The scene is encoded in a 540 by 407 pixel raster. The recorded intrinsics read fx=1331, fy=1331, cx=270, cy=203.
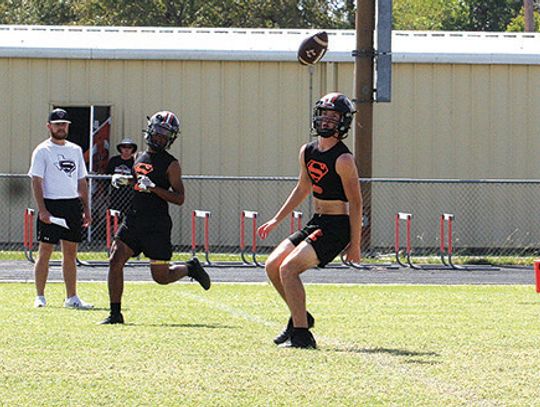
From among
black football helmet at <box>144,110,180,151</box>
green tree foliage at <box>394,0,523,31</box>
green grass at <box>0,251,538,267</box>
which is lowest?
green grass at <box>0,251,538,267</box>

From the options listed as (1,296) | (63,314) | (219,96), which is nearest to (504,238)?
(219,96)

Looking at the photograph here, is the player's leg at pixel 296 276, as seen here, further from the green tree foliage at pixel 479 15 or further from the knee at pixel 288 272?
the green tree foliage at pixel 479 15

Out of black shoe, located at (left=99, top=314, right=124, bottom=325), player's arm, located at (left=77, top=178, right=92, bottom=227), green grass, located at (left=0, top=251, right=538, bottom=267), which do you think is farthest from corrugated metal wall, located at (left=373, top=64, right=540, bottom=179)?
black shoe, located at (left=99, top=314, right=124, bottom=325)

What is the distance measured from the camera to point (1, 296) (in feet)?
49.0

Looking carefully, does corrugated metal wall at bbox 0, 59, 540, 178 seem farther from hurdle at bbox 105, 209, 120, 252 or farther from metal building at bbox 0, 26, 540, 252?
hurdle at bbox 105, 209, 120, 252

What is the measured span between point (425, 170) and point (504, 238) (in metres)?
1.92

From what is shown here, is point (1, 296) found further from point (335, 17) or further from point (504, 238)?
point (335, 17)

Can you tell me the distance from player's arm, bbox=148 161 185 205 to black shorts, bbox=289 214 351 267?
1.89 metres

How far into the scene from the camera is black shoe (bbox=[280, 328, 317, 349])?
9844mm

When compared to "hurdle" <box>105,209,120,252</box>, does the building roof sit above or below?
above

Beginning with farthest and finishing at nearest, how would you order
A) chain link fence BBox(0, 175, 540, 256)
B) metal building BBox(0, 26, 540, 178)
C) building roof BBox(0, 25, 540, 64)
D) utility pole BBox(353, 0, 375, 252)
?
metal building BBox(0, 26, 540, 178) < building roof BBox(0, 25, 540, 64) < chain link fence BBox(0, 175, 540, 256) < utility pole BBox(353, 0, 375, 252)

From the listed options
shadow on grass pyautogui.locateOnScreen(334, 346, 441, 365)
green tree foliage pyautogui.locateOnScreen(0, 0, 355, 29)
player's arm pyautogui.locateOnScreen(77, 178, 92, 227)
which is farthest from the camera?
green tree foliage pyautogui.locateOnScreen(0, 0, 355, 29)

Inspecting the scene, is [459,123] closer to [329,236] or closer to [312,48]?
[312,48]

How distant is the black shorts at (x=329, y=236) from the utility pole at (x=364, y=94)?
11947mm
